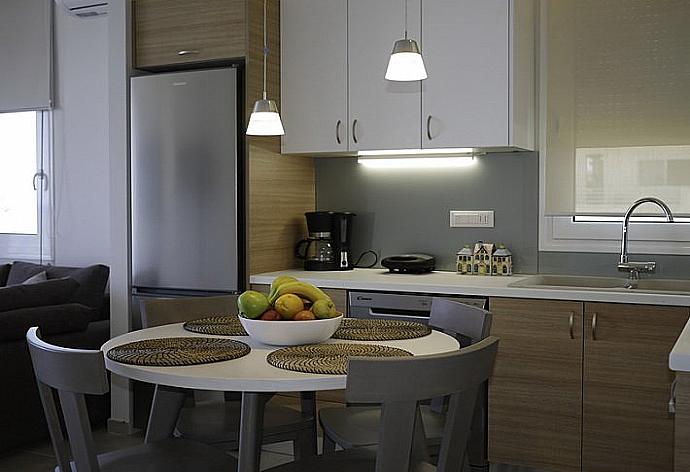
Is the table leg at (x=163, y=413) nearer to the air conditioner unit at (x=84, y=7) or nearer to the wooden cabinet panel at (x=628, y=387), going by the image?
the wooden cabinet panel at (x=628, y=387)

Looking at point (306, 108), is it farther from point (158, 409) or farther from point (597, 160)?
point (158, 409)

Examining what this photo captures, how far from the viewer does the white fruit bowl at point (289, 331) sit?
2.47m

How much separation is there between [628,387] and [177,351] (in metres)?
1.91

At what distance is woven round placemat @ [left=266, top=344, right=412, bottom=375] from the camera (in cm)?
218

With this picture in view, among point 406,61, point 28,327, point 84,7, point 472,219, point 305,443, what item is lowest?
point 305,443

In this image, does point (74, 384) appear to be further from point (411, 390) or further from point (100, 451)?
point (100, 451)

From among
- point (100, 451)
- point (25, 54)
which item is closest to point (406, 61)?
point (100, 451)

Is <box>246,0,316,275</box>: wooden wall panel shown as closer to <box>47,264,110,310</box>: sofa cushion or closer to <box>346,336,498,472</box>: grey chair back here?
<box>47,264,110,310</box>: sofa cushion

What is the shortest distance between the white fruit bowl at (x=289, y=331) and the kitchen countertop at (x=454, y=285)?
1262mm

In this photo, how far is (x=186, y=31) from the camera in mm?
4270

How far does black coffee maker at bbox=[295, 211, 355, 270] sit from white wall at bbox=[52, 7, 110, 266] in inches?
62.6

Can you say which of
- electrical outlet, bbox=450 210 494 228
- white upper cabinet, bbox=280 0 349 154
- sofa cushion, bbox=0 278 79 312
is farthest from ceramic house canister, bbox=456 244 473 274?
sofa cushion, bbox=0 278 79 312

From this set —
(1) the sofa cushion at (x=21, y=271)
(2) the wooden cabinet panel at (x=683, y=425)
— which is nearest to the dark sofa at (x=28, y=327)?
(1) the sofa cushion at (x=21, y=271)

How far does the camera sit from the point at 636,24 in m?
3.96
